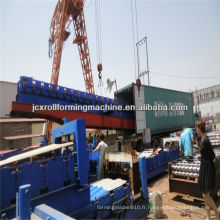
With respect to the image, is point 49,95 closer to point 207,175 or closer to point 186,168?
point 186,168

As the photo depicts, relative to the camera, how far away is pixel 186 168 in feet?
12.1

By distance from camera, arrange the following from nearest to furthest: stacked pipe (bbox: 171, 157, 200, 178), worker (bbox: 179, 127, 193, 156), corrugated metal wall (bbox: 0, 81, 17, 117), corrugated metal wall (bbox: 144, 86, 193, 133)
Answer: stacked pipe (bbox: 171, 157, 200, 178)
worker (bbox: 179, 127, 193, 156)
corrugated metal wall (bbox: 144, 86, 193, 133)
corrugated metal wall (bbox: 0, 81, 17, 117)

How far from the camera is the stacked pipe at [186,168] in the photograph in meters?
3.54

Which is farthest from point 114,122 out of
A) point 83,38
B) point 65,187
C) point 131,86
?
point 83,38

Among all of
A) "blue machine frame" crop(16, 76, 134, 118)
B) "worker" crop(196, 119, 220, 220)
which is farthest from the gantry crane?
"worker" crop(196, 119, 220, 220)

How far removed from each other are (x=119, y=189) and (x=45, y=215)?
2074 millimetres

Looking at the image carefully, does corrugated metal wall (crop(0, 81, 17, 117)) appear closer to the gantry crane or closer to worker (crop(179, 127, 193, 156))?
the gantry crane

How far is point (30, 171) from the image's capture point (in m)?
2.25

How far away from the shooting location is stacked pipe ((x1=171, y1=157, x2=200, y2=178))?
3.54 m

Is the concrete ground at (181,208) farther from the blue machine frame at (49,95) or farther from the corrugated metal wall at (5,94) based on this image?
the corrugated metal wall at (5,94)

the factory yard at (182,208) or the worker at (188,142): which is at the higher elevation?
the worker at (188,142)

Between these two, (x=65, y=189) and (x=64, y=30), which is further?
(x=64, y=30)

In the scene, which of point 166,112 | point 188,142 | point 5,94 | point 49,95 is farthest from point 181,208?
point 5,94

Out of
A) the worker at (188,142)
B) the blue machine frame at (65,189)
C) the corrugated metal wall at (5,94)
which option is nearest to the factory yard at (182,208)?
the blue machine frame at (65,189)
